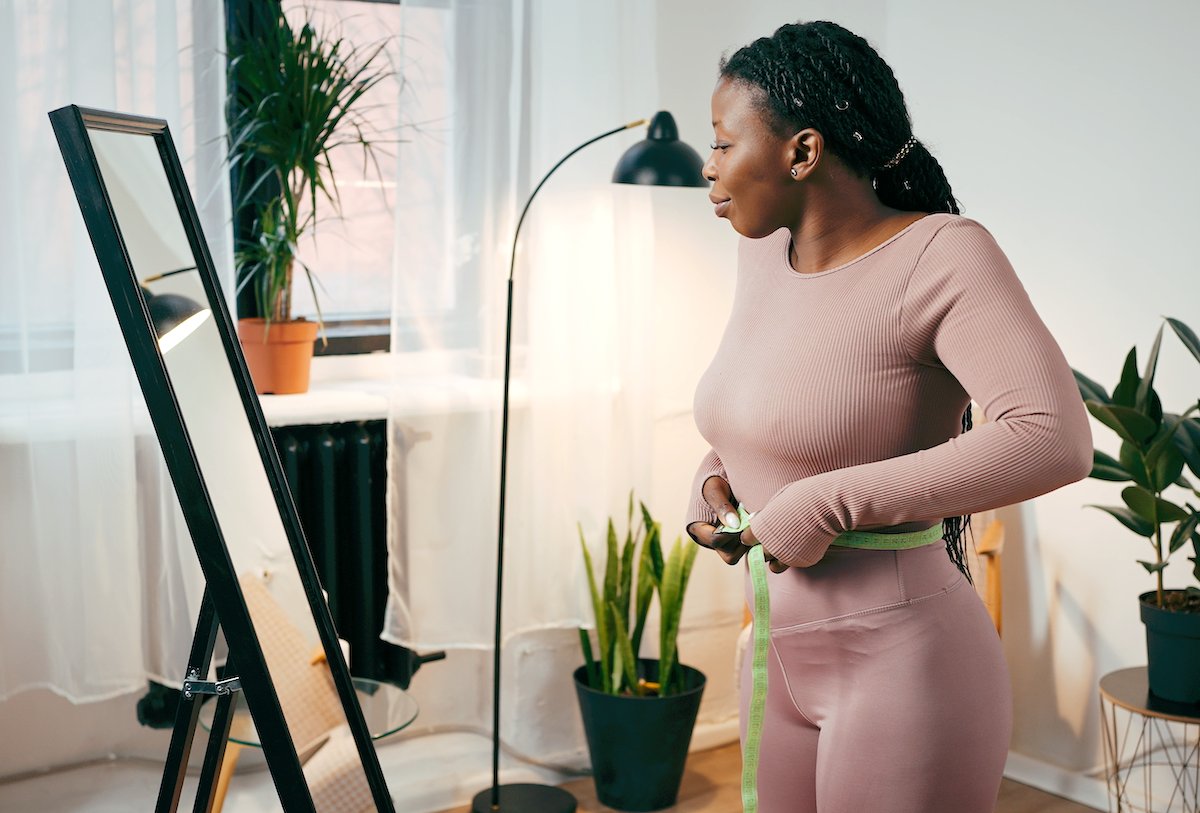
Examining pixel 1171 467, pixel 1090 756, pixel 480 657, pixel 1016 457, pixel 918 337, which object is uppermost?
pixel 918 337

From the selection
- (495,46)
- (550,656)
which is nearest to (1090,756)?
(550,656)

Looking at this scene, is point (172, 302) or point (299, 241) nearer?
point (172, 302)

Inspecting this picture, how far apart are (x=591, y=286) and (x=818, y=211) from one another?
1772mm

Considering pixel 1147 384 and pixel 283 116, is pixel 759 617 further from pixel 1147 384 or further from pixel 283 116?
pixel 283 116

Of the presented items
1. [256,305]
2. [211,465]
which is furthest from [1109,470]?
[256,305]

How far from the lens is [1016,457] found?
44.3 inches

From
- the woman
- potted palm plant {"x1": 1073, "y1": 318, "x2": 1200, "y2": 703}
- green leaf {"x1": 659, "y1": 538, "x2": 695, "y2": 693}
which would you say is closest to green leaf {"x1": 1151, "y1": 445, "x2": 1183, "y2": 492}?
potted palm plant {"x1": 1073, "y1": 318, "x2": 1200, "y2": 703}

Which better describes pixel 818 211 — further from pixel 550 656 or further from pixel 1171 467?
pixel 550 656

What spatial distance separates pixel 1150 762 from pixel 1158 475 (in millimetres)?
909

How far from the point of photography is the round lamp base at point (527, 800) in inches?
116

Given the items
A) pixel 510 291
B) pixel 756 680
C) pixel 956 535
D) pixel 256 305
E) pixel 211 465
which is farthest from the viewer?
pixel 256 305

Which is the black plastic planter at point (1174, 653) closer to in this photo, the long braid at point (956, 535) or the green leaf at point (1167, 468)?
the green leaf at point (1167, 468)

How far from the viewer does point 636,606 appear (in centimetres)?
311

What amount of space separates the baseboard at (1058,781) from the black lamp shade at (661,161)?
173 centimetres
